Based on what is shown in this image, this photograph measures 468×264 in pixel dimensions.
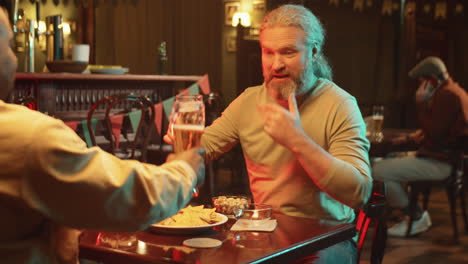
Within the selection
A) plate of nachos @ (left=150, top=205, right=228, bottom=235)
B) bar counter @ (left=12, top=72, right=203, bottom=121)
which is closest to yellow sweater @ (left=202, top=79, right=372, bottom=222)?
plate of nachos @ (left=150, top=205, right=228, bottom=235)

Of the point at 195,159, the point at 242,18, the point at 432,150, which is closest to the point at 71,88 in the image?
the point at 432,150

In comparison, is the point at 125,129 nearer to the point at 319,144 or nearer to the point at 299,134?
the point at 319,144

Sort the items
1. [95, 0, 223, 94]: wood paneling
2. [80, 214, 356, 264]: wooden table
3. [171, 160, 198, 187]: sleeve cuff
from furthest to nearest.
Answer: [95, 0, 223, 94]: wood paneling < [80, 214, 356, 264]: wooden table < [171, 160, 198, 187]: sleeve cuff

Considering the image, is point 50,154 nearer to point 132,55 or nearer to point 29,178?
point 29,178

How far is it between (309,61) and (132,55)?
6776 mm

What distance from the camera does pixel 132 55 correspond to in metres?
8.62

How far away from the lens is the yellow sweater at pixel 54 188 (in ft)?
3.12

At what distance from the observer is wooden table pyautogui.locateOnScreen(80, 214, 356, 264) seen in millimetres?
1329

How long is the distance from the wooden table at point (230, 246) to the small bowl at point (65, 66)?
329 centimetres

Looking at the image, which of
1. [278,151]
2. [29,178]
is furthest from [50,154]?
[278,151]

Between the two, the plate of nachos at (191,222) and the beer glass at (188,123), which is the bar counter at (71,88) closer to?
the plate of nachos at (191,222)

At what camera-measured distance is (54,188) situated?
3.16 feet

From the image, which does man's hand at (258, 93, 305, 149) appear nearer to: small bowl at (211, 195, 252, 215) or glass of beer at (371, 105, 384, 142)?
small bowl at (211, 195, 252, 215)

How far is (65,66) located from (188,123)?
136 inches
